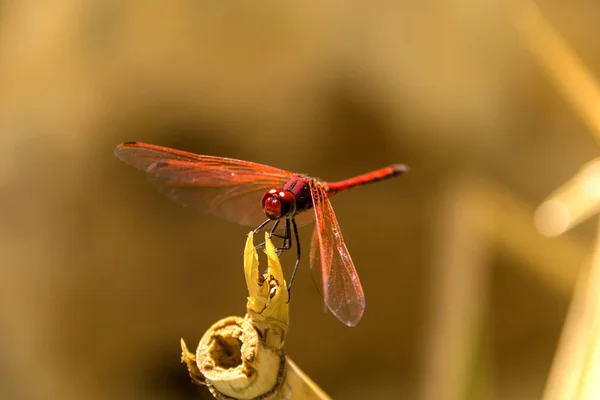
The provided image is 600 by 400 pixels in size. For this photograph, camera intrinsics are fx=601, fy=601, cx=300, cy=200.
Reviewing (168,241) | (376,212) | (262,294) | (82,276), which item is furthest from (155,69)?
(262,294)

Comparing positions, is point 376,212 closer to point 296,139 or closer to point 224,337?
point 296,139

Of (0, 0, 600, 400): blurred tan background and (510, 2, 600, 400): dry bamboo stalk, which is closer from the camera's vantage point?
(510, 2, 600, 400): dry bamboo stalk

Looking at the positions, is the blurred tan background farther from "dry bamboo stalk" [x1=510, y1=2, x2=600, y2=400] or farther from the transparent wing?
the transparent wing

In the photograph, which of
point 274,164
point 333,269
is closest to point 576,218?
point 333,269

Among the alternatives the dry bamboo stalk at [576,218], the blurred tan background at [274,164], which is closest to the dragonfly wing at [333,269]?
the dry bamboo stalk at [576,218]

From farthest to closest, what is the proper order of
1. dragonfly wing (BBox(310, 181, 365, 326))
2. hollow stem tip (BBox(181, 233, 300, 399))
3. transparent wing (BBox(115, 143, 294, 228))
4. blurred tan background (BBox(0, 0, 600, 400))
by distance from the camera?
1. blurred tan background (BBox(0, 0, 600, 400))
2. transparent wing (BBox(115, 143, 294, 228))
3. dragonfly wing (BBox(310, 181, 365, 326))
4. hollow stem tip (BBox(181, 233, 300, 399))

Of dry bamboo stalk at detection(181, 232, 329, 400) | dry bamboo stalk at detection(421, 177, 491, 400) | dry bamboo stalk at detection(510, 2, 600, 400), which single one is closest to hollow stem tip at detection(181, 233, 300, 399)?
dry bamboo stalk at detection(181, 232, 329, 400)
